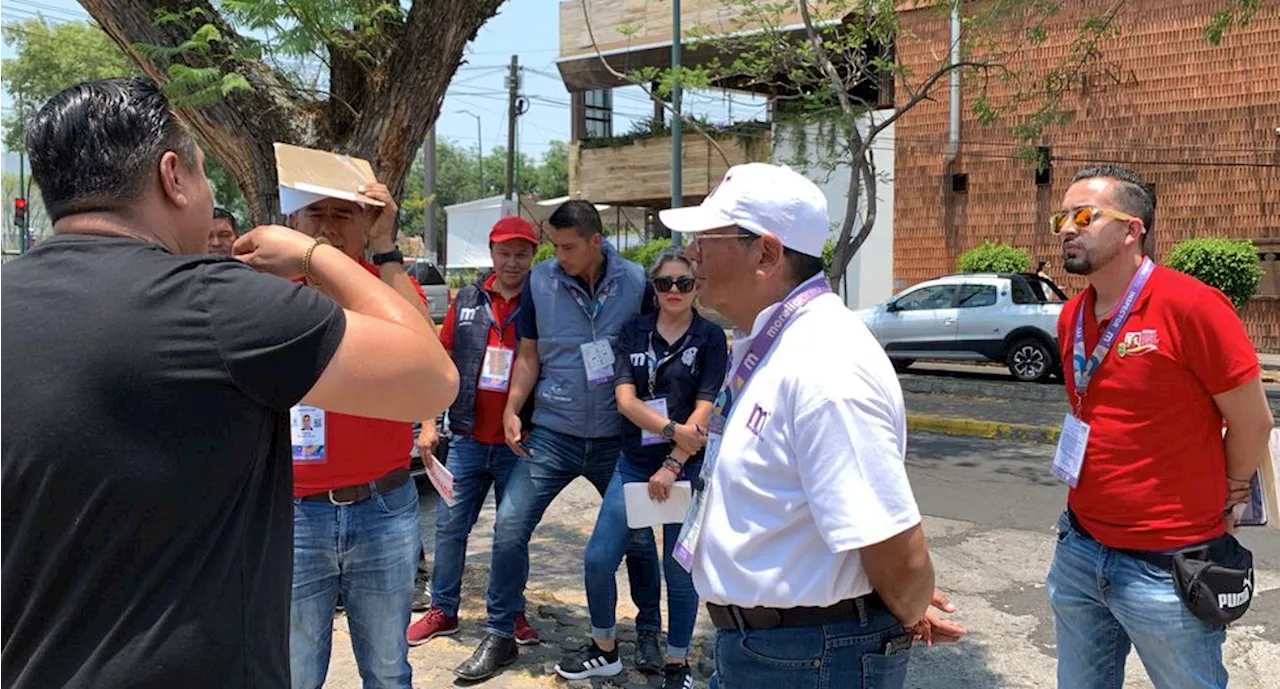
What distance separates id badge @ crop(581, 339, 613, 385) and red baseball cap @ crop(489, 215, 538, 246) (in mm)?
695

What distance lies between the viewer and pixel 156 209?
160 cm

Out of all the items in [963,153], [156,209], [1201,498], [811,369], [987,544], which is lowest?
[987,544]

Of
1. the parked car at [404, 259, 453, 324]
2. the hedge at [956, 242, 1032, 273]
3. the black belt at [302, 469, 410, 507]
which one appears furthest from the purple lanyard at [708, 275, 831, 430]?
the hedge at [956, 242, 1032, 273]

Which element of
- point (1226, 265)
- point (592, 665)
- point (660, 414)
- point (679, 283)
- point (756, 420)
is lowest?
point (592, 665)

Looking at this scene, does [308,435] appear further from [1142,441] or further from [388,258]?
[1142,441]

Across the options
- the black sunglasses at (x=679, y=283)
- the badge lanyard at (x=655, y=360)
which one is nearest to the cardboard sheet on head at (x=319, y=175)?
the black sunglasses at (x=679, y=283)

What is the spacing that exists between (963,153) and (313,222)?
19.6 meters

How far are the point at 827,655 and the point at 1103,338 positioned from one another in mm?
1392

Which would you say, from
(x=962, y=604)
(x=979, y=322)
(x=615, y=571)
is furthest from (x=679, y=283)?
(x=979, y=322)

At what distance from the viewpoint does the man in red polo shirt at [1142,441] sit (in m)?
2.67

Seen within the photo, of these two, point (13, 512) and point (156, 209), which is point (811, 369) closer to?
point (156, 209)

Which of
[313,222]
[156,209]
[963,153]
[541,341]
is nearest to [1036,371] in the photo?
[963,153]

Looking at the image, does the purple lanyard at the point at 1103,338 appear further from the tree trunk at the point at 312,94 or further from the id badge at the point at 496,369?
the tree trunk at the point at 312,94

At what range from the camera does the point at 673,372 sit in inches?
159
